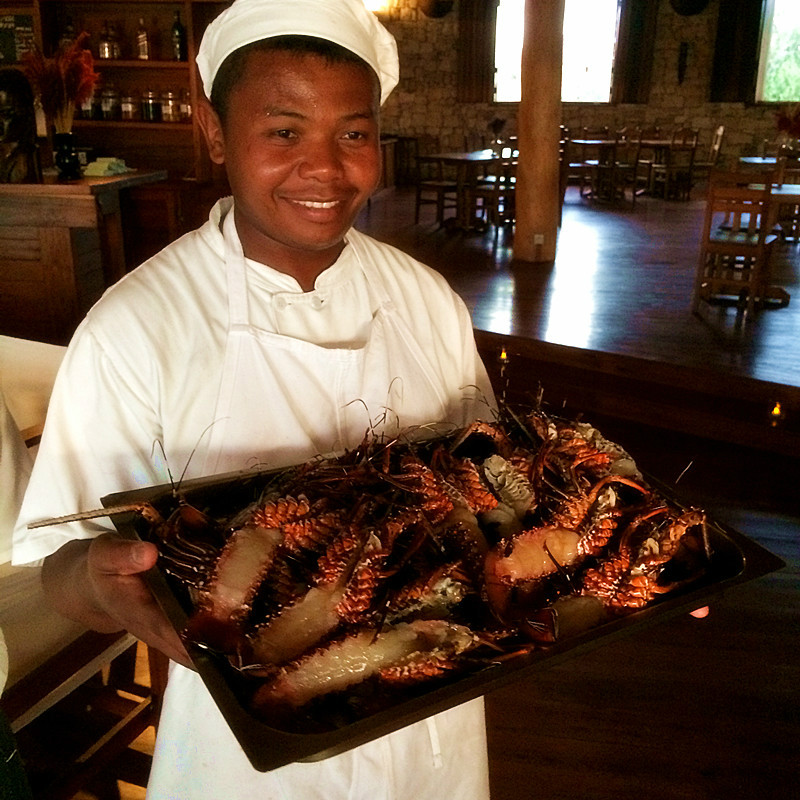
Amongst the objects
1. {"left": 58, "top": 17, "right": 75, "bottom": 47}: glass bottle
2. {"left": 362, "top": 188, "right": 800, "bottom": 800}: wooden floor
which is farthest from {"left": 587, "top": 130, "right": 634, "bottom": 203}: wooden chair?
{"left": 58, "top": 17, "right": 75, "bottom": 47}: glass bottle

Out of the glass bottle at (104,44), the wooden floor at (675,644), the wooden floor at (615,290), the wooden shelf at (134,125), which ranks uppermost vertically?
the glass bottle at (104,44)

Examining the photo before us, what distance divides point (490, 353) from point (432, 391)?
12.8 ft

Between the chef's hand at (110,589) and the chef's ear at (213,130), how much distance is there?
26.4 inches

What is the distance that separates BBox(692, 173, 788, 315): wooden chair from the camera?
19.3 ft

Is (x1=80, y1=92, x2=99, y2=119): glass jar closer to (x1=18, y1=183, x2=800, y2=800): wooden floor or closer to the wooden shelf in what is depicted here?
the wooden shelf

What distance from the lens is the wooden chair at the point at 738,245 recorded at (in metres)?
5.88

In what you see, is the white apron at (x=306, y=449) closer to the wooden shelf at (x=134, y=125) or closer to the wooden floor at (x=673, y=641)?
the wooden floor at (x=673, y=641)

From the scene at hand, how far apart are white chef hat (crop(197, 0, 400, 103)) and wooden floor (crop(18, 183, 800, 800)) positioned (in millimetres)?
1000

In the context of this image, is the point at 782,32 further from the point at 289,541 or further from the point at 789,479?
the point at 289,541

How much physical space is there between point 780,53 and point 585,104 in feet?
10.9

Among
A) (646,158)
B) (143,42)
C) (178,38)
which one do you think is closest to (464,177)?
(178,38)

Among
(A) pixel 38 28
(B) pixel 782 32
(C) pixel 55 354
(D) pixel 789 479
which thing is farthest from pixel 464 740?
(B) pixel 782 32

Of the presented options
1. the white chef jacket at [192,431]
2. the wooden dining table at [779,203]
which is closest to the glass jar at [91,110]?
the wooden dining table at [779,203]

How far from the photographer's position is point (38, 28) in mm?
5922
